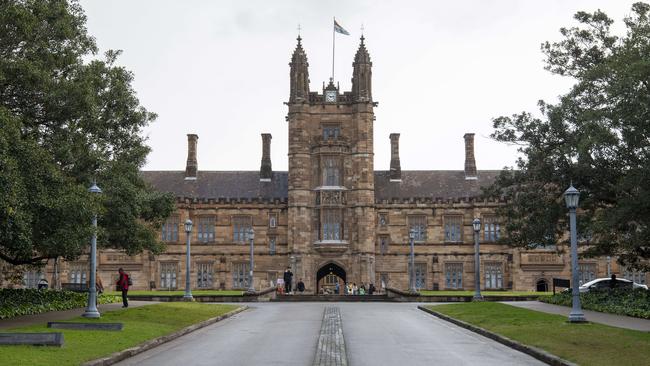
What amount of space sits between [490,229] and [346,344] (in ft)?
151

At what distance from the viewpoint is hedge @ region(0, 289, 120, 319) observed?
1058 inches

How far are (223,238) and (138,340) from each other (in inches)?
1772

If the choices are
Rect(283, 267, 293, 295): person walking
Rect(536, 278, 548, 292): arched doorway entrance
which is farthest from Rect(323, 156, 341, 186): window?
Rect(536, 278, 548, 292): arched doorway entrance

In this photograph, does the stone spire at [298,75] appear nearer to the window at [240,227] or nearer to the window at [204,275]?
the window at [240,227]

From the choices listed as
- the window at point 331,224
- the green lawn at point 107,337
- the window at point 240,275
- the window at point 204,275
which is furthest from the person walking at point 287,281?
the green lawn at point 107,337

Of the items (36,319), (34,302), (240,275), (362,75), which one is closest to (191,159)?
(240,275)

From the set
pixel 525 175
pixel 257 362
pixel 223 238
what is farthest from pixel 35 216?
pixel 223 238

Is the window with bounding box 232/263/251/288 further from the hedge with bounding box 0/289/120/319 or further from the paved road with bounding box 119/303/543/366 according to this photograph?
the paved road with bounding box 119/303/543/366

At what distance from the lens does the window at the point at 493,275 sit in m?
62.8

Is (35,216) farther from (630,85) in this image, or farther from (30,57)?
(630,85)

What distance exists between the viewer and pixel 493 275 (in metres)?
63.0

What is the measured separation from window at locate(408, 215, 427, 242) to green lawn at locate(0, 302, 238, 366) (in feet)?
114

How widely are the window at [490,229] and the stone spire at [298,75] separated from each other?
1735 centimetres

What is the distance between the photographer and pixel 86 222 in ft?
80.1
